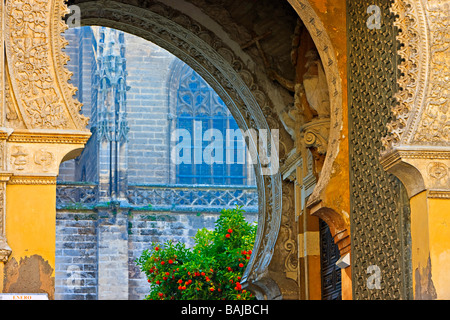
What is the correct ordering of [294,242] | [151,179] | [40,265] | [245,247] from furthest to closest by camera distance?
[151,179]
[245,247]
[294,242]
[40,265]

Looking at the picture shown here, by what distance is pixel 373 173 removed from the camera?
1228cm

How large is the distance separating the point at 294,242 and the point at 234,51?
2.70 metres

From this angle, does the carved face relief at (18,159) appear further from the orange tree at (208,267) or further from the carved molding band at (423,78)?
the orange tree at (208,267)

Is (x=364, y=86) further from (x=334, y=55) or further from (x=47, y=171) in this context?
(x=47, y=171)

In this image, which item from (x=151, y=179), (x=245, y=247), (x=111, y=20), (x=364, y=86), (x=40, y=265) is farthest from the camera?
(x=151, y=179)

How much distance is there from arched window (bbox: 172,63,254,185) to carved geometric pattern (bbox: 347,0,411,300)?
29.4m

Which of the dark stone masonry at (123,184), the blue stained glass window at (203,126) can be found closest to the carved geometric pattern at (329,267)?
the dark stone masonry at (123,184)

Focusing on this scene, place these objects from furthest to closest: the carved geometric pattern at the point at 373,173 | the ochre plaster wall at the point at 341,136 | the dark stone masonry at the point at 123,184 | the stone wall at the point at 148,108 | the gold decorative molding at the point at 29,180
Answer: the stone wall at the point at 148,108, the dark stone masonry at the point at 123,184, the ochre plaster wall at the point at 341,136, the carved geometric pattern at the point at 373,173, the gold decorative molding at the point at 29,180

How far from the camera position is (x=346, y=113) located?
12836 millimetres

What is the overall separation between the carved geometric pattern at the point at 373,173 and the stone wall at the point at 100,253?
25108 mm

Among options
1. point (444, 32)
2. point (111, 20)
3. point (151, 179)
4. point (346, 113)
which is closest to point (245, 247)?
point (111, 20)

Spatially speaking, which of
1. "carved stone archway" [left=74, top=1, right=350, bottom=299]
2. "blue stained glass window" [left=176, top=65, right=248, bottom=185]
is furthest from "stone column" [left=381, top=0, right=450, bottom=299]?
"blue stained glass window" [left=176, top=65, right=248, bottom=185]

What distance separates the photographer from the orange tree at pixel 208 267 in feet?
75.9

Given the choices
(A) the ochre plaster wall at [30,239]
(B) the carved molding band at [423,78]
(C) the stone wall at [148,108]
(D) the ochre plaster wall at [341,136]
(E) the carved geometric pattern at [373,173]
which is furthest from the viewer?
(C) the stone wall at [148,108]
